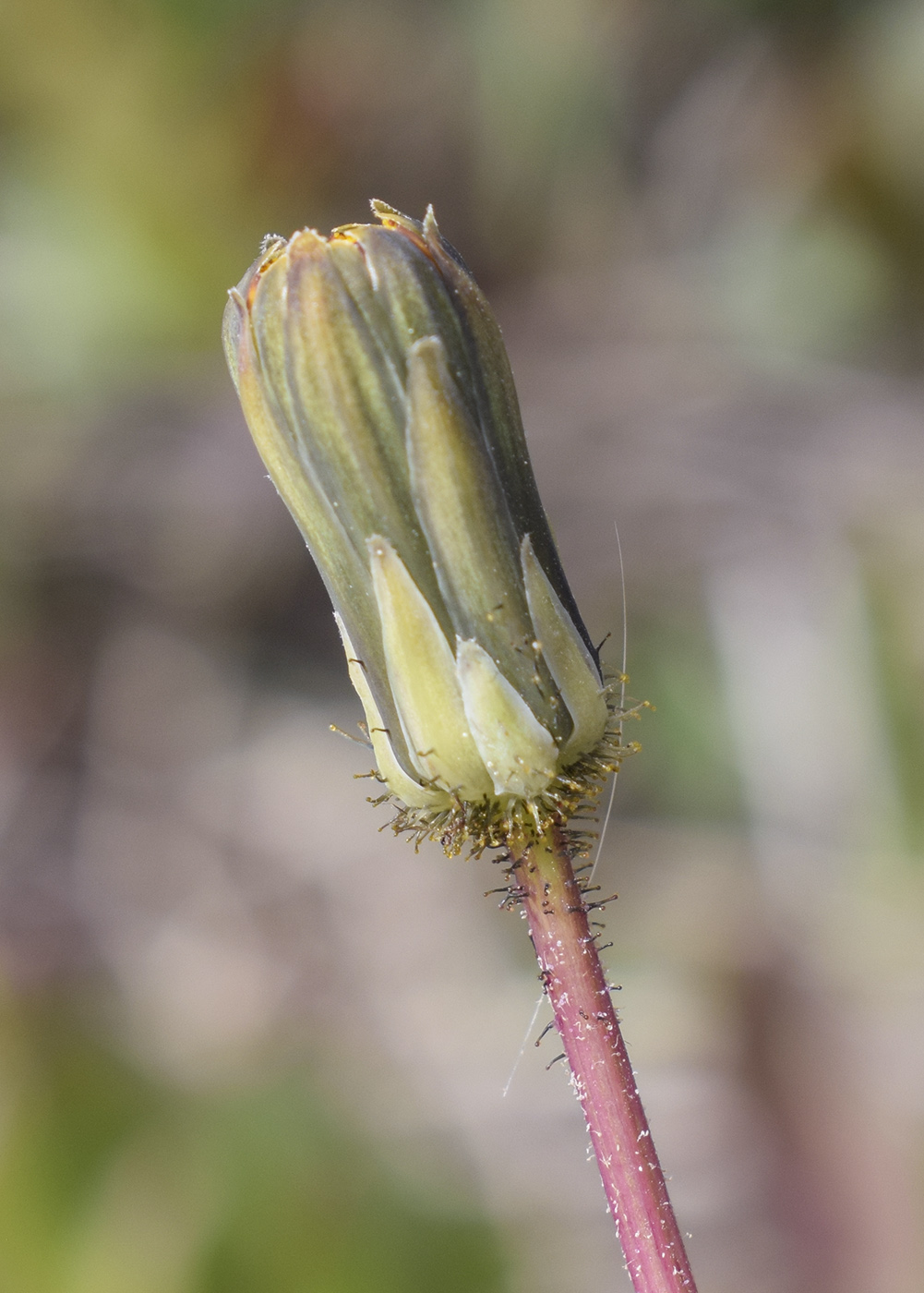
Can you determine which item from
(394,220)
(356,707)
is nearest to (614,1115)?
(394,220)

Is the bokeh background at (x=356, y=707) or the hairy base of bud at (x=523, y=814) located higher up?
the bokeh background at (x=356, y=707)

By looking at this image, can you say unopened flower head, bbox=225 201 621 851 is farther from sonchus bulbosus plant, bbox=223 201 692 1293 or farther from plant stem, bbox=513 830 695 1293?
plant stem, bbox=513 830 695 1293

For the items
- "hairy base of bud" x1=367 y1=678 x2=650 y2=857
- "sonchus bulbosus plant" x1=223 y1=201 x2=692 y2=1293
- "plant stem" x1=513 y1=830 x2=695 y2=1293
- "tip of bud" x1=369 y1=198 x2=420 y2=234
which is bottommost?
"plant stem" x1=513 y1=830 x2=695 y2=1293

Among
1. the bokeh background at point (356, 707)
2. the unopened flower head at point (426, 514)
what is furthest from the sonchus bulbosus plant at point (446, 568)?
the bokeh background at point (356, 707)

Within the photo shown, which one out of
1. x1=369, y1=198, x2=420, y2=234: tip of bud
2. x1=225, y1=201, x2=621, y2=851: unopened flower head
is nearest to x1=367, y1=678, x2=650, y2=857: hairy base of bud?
x1=225, y1=201, x2=621, y2=851: unopened flower head

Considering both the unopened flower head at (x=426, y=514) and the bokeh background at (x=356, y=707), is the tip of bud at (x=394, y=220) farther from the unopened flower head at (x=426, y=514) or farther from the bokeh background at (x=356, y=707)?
the bokeh background at (x=356, y=707)
